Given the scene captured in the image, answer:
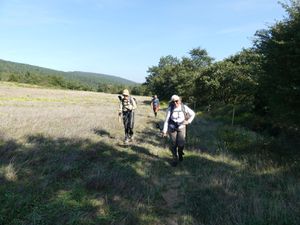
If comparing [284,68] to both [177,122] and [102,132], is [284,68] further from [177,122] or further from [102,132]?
[102,132]

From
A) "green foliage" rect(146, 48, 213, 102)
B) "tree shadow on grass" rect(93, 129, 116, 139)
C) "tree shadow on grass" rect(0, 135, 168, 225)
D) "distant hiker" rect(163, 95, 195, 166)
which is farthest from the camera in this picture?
"green foliage" rect(146, 48, 213, 102)

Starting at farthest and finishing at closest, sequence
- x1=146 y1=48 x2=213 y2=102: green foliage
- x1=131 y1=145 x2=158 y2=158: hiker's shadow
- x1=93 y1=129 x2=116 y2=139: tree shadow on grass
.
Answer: x1=146 y1=48 x2=213 y2=102: green foliage
x1=93 y1=129 x2=116 y2=139: tree shadow on grass
x1=131 y1=145 x2=158 y2=158: hiker's shadow

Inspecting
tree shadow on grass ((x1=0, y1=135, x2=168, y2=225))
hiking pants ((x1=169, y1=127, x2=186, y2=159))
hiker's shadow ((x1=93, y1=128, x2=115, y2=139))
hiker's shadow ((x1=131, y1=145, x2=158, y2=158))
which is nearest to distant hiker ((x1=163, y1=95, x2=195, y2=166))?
hiking pants ((x1=169, y1=127, x2=186, y2=159))

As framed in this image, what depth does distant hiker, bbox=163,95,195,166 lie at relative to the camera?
937 cm

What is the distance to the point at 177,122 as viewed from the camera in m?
9.38

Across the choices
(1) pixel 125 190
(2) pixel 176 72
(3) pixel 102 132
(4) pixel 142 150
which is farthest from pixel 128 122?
(2) pixel 176 72

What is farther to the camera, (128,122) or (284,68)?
(128,122)

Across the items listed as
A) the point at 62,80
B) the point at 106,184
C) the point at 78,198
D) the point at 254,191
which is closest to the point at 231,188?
the point at 254,191

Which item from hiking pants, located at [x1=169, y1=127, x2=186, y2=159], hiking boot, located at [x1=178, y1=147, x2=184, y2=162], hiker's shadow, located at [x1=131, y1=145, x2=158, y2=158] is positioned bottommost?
hiker's shadow, located at [x1=131, y1=145, x2=158, y2=158]

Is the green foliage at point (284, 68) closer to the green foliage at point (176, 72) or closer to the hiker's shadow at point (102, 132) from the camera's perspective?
the hiker's shadow at point (102, 132)

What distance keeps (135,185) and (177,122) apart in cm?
304

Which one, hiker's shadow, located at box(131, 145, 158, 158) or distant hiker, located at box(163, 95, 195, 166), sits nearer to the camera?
distant hiker, located at box(163, 95, 195, 166)

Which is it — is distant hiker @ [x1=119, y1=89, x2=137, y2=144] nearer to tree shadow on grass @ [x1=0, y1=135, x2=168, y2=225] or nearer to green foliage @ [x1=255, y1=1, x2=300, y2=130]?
tree shadow on grass @ [x1=0, y1=135, x2=168, y2=225]

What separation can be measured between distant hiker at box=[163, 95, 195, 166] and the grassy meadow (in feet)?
1.42
